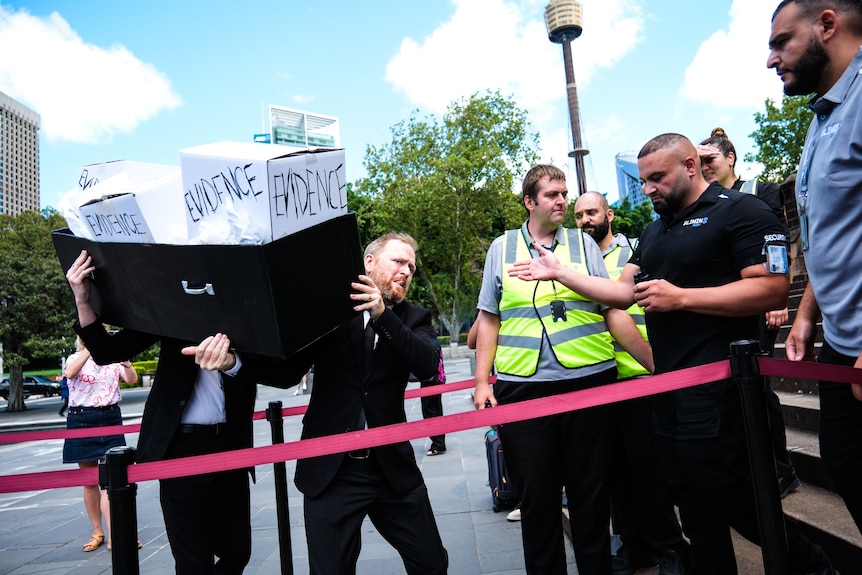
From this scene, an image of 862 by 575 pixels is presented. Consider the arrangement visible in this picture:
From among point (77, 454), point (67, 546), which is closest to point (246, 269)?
point (77, 454)

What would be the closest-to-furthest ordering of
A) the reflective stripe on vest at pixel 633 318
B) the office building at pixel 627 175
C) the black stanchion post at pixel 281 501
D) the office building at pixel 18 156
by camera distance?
the black stanchion post at pixel 281 501, the reflective stripe on vest at pixel 633 318, the office building at pixel 18 156, the office building at pixel 627 175

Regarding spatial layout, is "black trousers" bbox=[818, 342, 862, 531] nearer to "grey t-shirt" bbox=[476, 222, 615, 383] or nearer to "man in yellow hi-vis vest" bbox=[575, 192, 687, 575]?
"grey t-shirt" bbox=[476, 222, 615, 383]

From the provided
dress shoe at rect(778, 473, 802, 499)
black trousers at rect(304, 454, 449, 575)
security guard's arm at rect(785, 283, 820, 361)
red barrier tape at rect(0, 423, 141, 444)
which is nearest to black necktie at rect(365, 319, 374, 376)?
black trousers at rect(304, 454, 449, 575)

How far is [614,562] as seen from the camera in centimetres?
337

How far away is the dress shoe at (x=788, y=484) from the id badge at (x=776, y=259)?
1702 mm

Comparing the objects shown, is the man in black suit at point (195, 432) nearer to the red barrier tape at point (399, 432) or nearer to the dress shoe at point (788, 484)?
the red barrier tape at point (399, 432)

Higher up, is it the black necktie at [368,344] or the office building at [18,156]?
the office building at [18,156]

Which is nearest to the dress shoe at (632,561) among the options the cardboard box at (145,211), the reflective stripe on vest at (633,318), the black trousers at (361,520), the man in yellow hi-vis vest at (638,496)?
the man in yellow hi-vis vest at (638,496)

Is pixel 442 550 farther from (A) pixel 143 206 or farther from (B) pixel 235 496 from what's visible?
(A) pixel 143 206

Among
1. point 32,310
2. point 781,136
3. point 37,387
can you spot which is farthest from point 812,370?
point 37,387

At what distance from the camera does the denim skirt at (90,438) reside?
497 centimetres

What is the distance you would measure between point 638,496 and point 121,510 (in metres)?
2.56

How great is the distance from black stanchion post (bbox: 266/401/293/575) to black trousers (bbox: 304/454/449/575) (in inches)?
31.9

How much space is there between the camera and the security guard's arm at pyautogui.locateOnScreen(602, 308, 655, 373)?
2.98 metres
